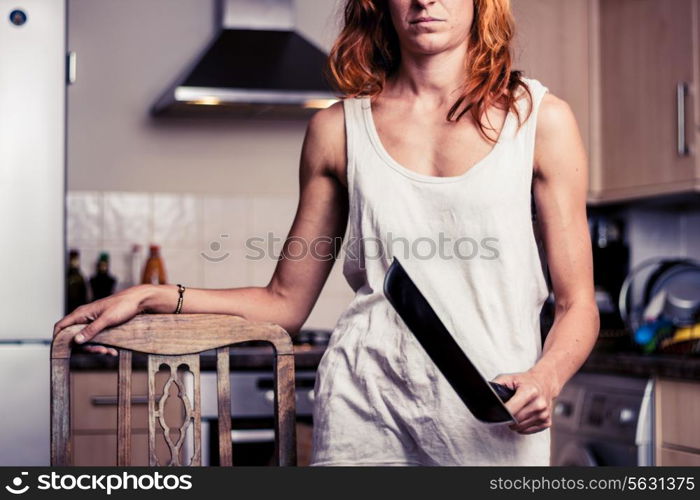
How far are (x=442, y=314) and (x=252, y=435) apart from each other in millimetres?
1602

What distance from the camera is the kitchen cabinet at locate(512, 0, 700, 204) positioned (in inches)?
108

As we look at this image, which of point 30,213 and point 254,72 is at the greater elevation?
point 254,72

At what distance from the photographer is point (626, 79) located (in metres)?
3.02

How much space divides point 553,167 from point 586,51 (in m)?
2.23

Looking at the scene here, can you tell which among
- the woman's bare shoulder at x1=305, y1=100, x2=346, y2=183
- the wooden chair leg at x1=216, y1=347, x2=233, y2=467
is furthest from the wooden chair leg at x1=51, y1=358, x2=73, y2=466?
the woman's bare shoulder at x1=305, y1=100, x2=346, y2=183

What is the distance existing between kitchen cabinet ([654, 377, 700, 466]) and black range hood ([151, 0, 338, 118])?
1178 mm

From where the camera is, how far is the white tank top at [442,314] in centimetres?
103

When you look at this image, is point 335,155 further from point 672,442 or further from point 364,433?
point 672,442

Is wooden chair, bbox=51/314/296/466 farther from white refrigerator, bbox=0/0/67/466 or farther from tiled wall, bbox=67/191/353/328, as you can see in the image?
tiled wall, bbox=67/191/353/328
